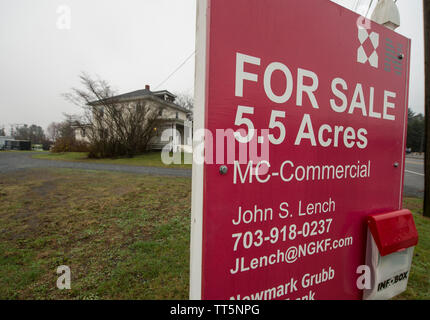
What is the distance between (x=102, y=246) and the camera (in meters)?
3.34

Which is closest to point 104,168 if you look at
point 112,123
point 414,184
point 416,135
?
point 112,123

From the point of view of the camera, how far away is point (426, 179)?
5070mm

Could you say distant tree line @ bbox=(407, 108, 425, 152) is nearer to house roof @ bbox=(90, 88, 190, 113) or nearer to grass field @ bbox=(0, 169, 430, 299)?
house roof @ bbox=(90, 88, 190, 113)

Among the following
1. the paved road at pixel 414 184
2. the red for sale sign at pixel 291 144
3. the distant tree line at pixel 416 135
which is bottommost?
the paved road at pixel 414 184

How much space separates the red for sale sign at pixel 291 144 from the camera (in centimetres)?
81

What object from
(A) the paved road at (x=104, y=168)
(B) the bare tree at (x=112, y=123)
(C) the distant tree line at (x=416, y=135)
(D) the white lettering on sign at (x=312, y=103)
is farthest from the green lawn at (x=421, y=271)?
(C) the distant tree line at (x=416, y=135)

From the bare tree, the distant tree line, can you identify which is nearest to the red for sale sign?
the bare tree

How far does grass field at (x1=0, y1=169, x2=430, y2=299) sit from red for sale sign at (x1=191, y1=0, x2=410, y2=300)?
1.75 metres

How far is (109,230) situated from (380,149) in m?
4.33

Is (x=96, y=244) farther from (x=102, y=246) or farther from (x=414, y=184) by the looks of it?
(x=414, y=184)

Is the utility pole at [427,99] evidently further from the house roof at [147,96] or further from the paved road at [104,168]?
the house roof at [147,96]

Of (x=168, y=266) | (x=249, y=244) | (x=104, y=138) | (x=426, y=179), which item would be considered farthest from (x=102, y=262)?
(x=104, y=138)

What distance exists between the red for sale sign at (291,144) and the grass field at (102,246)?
5.75 ft

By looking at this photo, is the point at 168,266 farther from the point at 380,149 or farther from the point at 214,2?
the point at 214,2
